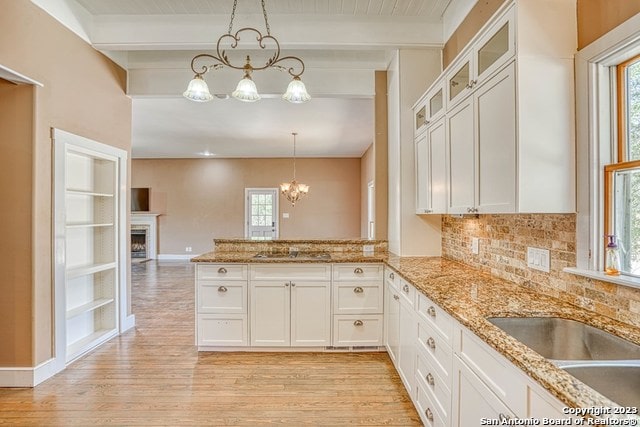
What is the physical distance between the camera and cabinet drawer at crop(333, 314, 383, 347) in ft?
9.73

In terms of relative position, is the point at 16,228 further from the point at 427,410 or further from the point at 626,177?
the point at 626,177

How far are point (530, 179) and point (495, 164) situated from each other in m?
0.22

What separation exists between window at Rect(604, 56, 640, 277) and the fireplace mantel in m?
9.30

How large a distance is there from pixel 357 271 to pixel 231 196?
658cm

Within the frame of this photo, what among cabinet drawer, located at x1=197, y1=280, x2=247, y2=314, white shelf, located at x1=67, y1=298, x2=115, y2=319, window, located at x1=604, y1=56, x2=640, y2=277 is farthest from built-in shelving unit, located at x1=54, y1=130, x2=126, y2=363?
window, located at x1=604, y1=56, x2=640, y2=277

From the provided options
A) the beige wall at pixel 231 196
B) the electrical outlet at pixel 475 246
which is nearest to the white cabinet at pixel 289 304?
the electrical outlet at pixel 475 246

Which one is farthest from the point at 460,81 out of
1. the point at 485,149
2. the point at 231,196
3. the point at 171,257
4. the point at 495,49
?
the point at 171,257

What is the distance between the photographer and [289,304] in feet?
9.70

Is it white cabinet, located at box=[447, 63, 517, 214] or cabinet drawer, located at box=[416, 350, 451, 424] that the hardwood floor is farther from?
white cabinet, located at box=[447, 63, 517, 214]

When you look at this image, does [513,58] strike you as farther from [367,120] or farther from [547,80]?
[367,120]

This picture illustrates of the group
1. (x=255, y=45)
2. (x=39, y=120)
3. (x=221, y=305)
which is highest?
(x=255, y=45)

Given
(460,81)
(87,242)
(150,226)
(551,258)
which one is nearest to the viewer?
(551,258)

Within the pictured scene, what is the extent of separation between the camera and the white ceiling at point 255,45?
2.86 meters

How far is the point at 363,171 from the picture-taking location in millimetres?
8500
